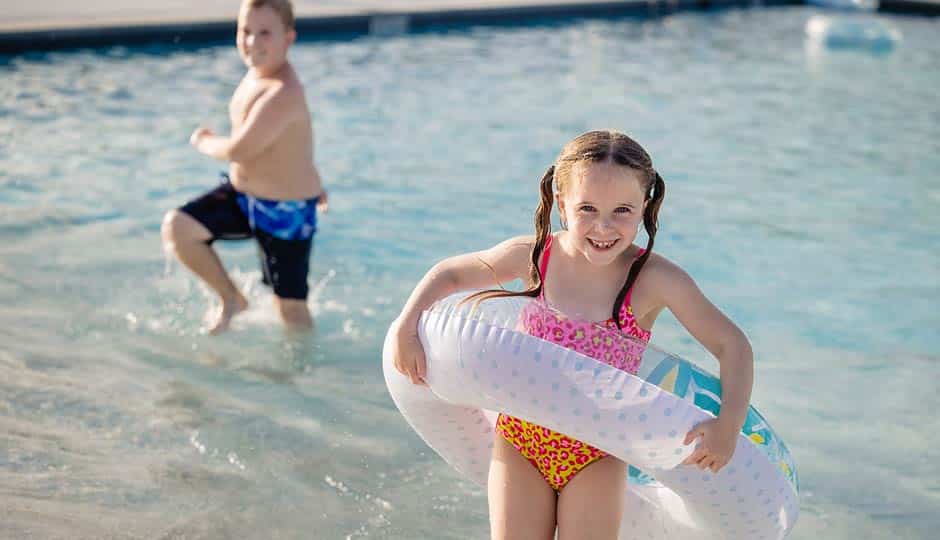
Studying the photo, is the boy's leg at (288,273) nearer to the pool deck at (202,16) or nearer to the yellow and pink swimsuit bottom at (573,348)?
the yellow and pink swimsuit bottom at (573,348)

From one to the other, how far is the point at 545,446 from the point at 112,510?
4.72 feet

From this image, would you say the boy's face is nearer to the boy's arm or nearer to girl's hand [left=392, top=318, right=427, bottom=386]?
the boy's arm

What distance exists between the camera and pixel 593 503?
2828 mm

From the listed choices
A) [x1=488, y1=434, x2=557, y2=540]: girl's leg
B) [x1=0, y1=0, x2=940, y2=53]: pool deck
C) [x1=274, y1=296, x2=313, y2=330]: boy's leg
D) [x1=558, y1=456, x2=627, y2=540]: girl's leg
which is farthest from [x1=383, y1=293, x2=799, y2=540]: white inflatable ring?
[x1=0, y1=0, x2=940, y2=53]: pool deck

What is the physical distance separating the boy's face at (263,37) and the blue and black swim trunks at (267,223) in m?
0.55

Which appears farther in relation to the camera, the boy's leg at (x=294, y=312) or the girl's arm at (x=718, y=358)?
the boy's leg at (x=294, y=312)

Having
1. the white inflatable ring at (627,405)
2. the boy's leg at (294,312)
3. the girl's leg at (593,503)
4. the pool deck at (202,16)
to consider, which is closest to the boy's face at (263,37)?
the boy's leg at (294,312)

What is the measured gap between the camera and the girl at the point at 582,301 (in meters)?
2.71

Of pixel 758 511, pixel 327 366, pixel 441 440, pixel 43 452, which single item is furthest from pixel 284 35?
pixel 758 511

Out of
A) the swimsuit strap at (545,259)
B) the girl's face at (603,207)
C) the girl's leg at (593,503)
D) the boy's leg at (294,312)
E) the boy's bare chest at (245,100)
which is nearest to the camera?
the girl's face at (603,207)

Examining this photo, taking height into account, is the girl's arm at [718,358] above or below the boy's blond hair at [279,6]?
below

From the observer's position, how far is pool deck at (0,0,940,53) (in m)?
11.6

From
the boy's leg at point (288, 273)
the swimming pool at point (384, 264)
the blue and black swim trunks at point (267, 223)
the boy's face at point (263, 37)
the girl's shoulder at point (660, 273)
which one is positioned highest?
the boy's face at point (263, 37)

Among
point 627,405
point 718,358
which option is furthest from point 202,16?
point 627,405
